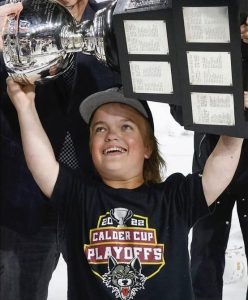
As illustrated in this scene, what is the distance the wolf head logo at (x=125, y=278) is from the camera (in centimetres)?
83

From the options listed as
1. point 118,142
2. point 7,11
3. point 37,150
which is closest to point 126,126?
point 118,142

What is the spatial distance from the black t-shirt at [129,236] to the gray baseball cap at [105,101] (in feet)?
0.34

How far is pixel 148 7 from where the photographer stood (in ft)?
2.19

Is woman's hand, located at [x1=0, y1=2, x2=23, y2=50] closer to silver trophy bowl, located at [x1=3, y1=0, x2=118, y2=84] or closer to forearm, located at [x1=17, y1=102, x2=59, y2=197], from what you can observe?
silver trophy bowl, located at [x1=3, y1=0, x2=118, y2=84]

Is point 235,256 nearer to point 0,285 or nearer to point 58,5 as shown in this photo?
point 0,285

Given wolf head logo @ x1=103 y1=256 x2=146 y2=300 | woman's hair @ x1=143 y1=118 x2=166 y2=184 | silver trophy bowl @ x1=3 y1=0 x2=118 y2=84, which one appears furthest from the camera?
woman's hair @ x1=143 y1=118 x2=166 y2=184

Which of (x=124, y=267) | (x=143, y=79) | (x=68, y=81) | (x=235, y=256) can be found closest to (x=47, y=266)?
(x=124, y=267)

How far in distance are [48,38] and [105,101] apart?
0.20 m

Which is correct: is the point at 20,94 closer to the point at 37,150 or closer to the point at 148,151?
the point at 37,150

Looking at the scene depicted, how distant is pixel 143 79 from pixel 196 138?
0.46m

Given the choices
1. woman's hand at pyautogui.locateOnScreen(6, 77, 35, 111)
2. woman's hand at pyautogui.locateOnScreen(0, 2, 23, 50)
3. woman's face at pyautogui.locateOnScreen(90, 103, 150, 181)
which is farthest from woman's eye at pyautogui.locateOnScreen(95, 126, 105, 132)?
woman's hand at pyautogui.locateOnScreen(0, 2, 23, 50)

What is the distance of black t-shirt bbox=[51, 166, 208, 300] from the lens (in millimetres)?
838

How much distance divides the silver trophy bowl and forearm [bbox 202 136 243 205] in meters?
0.20

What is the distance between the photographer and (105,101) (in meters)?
0.91
